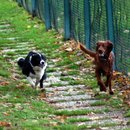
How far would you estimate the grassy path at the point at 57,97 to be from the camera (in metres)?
9.00

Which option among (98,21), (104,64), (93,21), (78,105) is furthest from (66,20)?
(78,105)

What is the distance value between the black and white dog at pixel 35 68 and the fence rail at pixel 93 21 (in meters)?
1.65

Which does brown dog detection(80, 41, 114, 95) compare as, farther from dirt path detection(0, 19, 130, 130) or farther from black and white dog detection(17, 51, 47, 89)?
black and white dog detection(17, 51, 47, 89)

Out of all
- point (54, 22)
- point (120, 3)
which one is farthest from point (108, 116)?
point (54, 22)

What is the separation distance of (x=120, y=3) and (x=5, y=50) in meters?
4.93

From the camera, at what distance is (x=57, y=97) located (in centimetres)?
1098

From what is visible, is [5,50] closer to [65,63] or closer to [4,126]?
[65,63]

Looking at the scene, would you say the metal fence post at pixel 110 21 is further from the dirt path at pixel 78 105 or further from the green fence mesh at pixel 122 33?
the dirt path at pixel 78 105

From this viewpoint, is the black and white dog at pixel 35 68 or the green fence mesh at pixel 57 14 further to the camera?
the green fence mesh at pixel 57 14

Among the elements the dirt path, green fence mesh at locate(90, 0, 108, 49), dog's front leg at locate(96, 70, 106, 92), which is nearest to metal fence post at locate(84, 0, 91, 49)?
green fence mesh at locate(90, 0, 108, 49)

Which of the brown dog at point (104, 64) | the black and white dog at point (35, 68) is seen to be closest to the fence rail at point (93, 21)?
the brown dog at point (104, 64)

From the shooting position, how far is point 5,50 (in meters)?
16.1

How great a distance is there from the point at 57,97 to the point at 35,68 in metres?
0.76

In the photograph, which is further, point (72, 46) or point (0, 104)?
point (72, 46)
